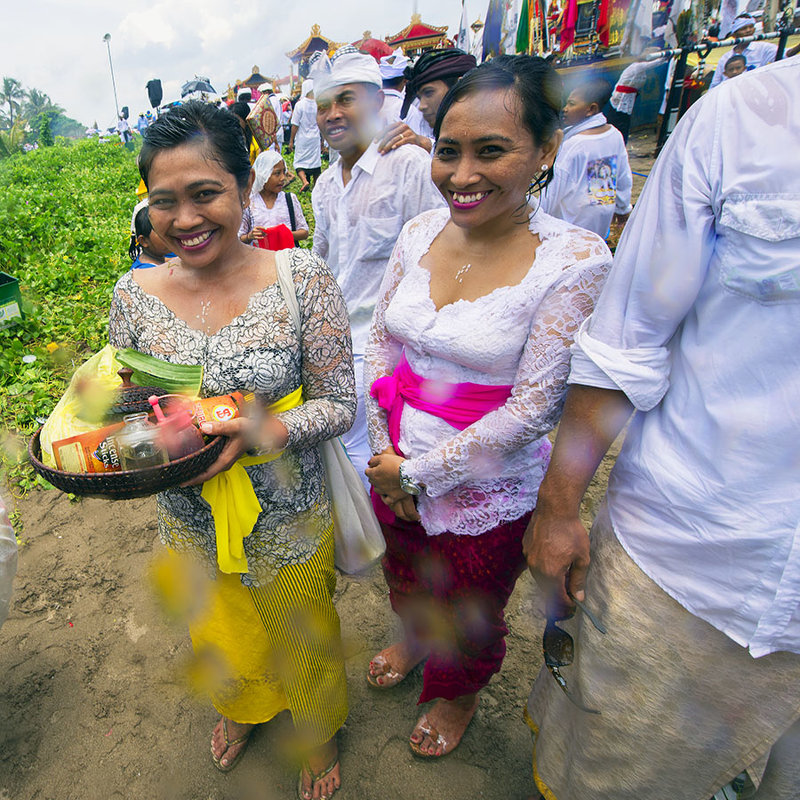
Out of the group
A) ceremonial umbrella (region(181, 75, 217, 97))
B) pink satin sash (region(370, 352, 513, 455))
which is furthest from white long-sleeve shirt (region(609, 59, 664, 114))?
ceremonial umbrella (region(181, 75, 217, 97))

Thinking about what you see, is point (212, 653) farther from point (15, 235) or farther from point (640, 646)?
point (15, 235)

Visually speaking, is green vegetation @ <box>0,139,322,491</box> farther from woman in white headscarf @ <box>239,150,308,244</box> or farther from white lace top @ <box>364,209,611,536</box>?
white lace top @ <box>364,209,611,536</box>

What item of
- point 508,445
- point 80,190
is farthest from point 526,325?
point 80,190

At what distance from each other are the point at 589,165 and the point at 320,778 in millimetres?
4350

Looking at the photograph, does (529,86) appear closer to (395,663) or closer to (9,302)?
(395,663)

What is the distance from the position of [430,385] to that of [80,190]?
574 inches

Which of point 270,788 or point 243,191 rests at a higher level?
point 243,191

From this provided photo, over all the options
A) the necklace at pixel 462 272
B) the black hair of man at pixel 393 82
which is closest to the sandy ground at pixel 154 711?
the necklace at pixel 462 272

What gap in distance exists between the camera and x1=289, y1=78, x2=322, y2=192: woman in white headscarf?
34.2 ft

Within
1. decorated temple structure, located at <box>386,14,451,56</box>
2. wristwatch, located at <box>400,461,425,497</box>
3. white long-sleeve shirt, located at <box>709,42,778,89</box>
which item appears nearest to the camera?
wristwatch, located at <box>400,461,425,497</box>

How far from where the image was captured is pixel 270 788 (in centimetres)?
212

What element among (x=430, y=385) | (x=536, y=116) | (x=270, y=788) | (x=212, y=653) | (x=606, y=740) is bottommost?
(x=270, y=788)

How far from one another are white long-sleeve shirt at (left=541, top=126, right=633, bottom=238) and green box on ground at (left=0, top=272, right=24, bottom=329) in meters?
5.25

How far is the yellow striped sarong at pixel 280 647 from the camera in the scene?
187 centimetres
